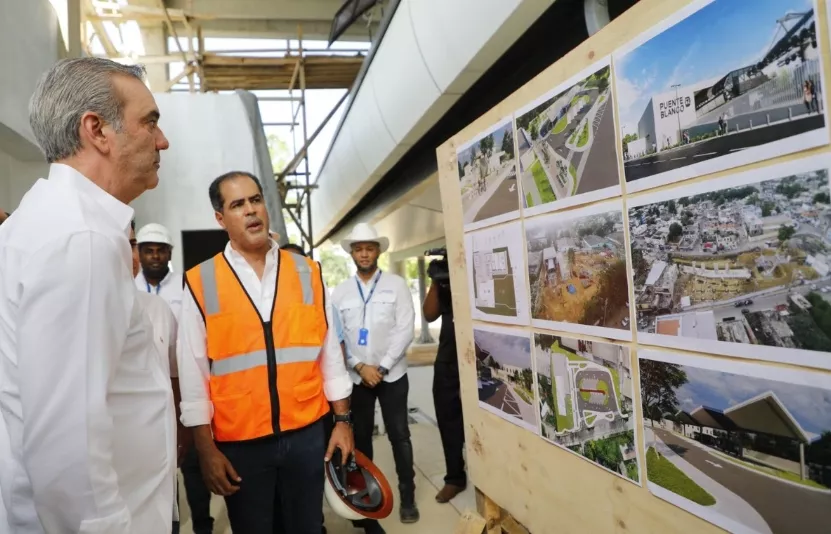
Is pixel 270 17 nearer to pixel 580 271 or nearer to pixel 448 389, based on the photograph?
Result: pixel 448 389

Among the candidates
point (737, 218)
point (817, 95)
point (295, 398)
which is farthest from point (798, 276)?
point (295, 398)

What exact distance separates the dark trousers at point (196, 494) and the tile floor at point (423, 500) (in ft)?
0.58

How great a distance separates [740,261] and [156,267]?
3.27 meters

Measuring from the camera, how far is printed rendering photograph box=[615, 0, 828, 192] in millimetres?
845

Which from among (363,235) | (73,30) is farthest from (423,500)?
(73,30)

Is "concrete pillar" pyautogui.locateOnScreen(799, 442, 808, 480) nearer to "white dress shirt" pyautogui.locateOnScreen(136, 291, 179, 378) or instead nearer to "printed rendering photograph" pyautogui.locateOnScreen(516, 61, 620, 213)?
"printed rendering photograph" pyautogui.locateOnScreen(516, 61, 620, 213)

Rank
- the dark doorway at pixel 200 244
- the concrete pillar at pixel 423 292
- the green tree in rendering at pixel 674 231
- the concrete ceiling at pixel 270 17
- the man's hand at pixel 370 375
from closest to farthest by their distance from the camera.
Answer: the green tree in rendering at pixel 674 231, the man's hand at pixel 370 375, the dark doorway at pixel 200 244, the concrete ceiling at pixel 270 17, the concrete pillar at pixel 423 292

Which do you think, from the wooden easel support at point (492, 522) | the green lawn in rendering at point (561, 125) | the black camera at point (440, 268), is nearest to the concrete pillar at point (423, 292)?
the black camera at point (440, 268)

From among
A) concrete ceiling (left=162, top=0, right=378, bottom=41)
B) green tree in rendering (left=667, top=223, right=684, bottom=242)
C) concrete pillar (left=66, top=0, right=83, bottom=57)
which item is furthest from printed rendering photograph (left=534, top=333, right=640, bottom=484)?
concrete ceiling (left=162, top=0, right=378, bottom=41)

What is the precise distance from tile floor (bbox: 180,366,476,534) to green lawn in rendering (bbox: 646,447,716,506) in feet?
4.58

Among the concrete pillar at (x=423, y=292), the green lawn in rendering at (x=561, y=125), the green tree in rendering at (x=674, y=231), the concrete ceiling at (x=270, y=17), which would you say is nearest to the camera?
the green tree in rendering at (x=674, y=231)

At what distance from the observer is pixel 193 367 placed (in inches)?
69.6

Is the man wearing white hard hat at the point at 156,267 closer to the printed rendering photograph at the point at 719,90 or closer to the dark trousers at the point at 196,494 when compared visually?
the dark trousers at the point at 196,494

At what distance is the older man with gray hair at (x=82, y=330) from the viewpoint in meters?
0.83
